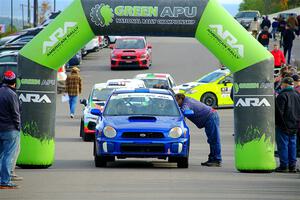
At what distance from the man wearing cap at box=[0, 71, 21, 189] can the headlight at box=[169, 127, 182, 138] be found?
3790 millimetres

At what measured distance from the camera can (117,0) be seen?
1978 cm

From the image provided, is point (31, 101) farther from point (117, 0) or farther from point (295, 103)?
point (295, 103)

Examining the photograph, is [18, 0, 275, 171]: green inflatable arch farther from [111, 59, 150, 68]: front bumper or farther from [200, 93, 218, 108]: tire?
[111, 59, 150, 68]: front bumper

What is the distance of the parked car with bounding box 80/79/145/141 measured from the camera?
26828 mm

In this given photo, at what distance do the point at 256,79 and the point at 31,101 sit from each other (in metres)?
3.97

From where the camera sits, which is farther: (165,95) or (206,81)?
(206,81)

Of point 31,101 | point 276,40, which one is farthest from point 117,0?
point 276,40

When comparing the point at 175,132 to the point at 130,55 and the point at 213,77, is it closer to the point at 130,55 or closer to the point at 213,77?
the point at 213,77

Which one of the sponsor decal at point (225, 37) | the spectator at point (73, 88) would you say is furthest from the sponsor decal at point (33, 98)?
the spectator at point (73, 88)

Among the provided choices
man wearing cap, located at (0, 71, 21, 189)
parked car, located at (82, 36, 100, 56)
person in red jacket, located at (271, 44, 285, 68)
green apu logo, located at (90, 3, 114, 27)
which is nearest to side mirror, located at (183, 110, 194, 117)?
green apu logo, located at (90, 3, 114, 27)

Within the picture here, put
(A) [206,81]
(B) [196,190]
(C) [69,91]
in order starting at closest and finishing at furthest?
(B) [196,190] → (C) [69,91] → (A) [206,81]

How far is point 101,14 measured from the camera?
19609 millimetres

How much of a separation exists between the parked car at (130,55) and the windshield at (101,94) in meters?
24.1

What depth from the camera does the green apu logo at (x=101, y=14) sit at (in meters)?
19.6
